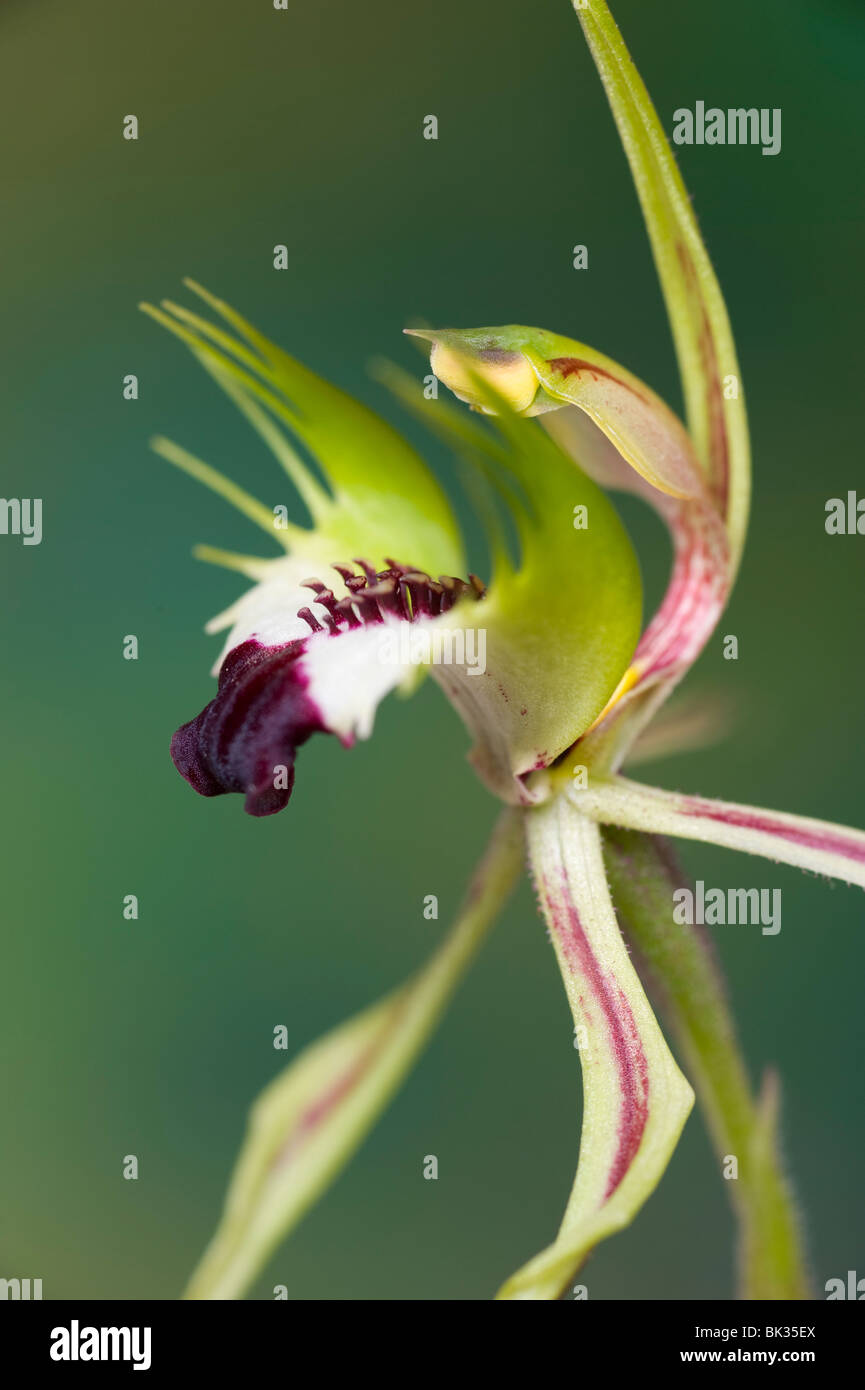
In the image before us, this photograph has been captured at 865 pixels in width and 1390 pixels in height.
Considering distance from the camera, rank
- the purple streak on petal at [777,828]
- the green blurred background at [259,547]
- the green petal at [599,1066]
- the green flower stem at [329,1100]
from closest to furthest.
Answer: the green petal at [599,1066] → the purple streak on petal at [777,828] → the green flower stem at [329,1100] → the green blurred background at [259,547]

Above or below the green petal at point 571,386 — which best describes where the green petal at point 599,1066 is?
below

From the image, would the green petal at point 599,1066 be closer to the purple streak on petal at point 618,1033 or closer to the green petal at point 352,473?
the purple streak on petal at point 618,1033

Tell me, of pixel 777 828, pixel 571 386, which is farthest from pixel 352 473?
pixel 777 828

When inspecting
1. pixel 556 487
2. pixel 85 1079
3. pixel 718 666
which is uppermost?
pixel 718 666

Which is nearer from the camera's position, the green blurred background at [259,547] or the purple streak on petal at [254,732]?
the purple streak on petal at [254,732]

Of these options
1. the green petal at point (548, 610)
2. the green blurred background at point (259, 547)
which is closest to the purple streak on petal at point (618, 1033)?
the green petal at point (548, 610)
